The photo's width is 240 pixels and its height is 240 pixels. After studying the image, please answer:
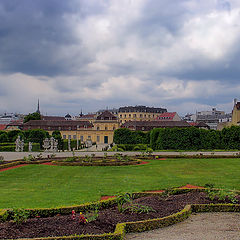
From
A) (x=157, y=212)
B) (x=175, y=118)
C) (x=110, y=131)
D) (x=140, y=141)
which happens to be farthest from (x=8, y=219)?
(x=175, y=118)

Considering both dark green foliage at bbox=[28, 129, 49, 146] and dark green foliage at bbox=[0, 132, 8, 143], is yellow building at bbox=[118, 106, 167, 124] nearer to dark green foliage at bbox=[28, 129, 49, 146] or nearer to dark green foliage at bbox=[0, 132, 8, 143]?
dark green foliage at bbox=[28, 129, 49, 146]

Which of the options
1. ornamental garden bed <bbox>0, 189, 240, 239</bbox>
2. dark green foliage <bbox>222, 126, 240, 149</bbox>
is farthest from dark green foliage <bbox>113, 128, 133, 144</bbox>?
ornamental garden bed <bbox>0, 189, 240, 239</bbox>

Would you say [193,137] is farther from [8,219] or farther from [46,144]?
[8,219]

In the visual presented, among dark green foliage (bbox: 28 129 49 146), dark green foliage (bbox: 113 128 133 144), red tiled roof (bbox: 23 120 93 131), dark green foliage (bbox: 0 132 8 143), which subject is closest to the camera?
dark green foliage (bbox: 0 132 8 143)

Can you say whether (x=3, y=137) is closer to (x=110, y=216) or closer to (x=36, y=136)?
→ (x=36, y=136)

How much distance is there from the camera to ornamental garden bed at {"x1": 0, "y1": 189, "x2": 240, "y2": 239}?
697 centimetres

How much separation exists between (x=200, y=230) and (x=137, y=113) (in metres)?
111

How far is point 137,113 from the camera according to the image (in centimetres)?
11781

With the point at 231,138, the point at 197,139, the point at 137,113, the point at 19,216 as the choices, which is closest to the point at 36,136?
the point at 197,139

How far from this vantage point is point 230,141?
40.6m

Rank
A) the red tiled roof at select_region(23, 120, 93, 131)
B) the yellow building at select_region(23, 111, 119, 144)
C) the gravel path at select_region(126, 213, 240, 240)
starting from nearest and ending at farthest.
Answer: the gravel path at select_region(126, 213, 240, 240), the red tiled roof at select_region(23, 120, 93, 131), the yellow building at select_region(23, 111, 119, 144)

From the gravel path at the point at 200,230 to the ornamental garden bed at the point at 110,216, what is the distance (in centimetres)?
26

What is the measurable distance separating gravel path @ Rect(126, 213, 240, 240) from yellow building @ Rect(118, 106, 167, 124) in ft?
357

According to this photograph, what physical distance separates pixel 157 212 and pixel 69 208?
2.65 m
